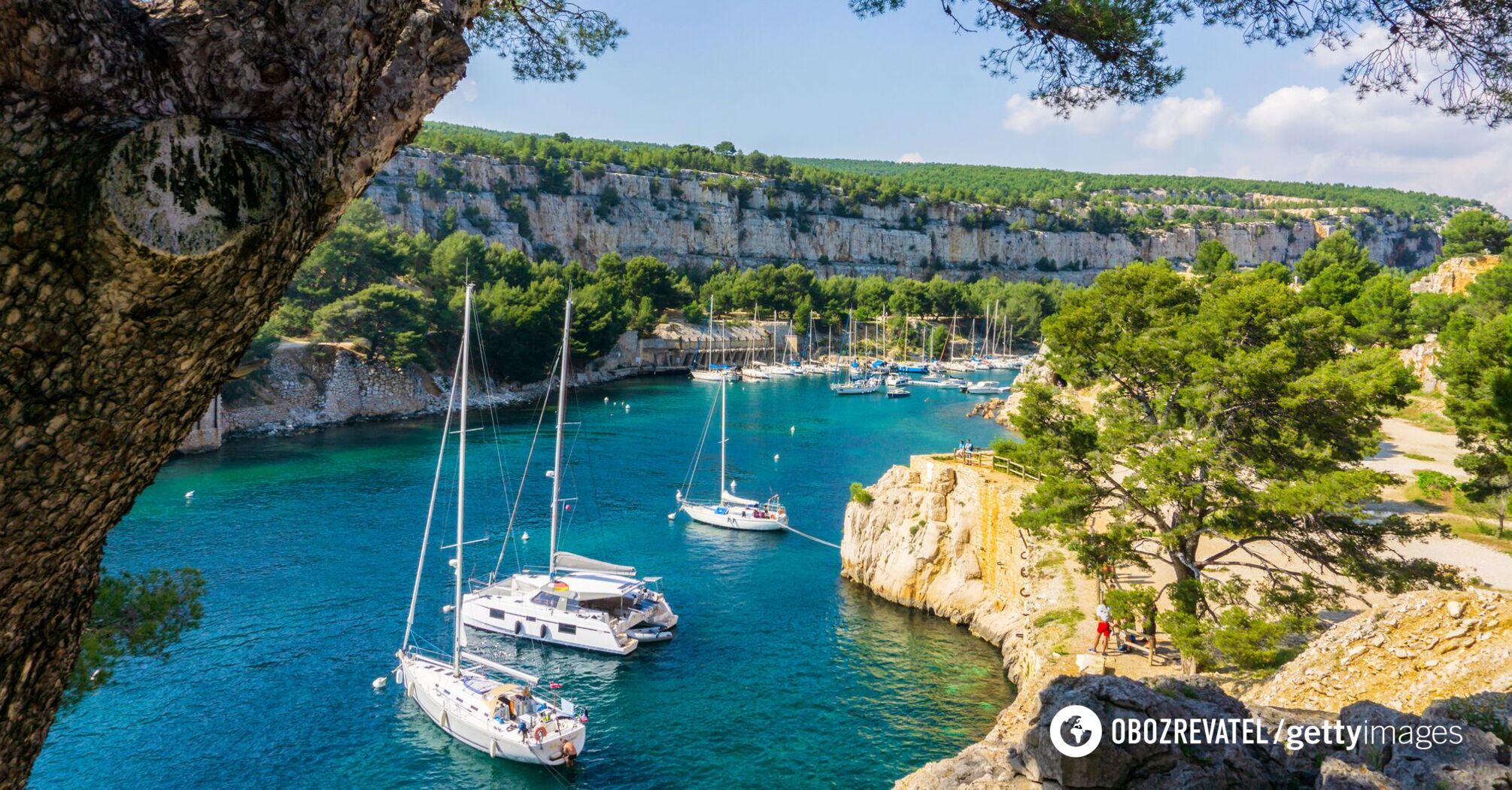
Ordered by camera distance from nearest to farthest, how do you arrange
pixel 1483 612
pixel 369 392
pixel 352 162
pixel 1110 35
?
pixel 352 162 → pixel 1110 35 → pixel 1483 612 → pixel 369 392

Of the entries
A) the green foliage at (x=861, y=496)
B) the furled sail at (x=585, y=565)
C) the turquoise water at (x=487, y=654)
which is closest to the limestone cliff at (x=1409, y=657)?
the turquoise water at (x=487, y=654)

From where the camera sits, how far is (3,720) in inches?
91.4

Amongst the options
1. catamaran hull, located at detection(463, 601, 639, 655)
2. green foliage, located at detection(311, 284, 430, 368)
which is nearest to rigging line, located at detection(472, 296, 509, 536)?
green foliage, located at detection(311, 284, 430, 368)

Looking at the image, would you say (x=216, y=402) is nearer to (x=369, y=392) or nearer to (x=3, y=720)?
(x=369, y=392)

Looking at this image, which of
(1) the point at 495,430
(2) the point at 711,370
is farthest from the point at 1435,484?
(2) the point at 711,370

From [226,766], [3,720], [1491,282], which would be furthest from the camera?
[1491,282]

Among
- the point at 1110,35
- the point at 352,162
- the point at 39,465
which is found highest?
the point at 1110,35

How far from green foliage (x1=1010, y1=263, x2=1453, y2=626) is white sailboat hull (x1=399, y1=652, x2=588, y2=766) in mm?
7825

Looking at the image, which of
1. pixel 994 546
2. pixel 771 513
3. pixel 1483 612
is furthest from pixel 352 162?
pixel 771 513

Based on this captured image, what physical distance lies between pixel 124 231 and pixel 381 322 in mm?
42130

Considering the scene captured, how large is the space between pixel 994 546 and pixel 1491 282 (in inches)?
1022

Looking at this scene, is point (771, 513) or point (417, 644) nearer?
point (417, 644)

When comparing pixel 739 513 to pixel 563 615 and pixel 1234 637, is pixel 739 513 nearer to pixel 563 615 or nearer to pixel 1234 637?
pixel 563 615

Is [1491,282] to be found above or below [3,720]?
Answer: above
